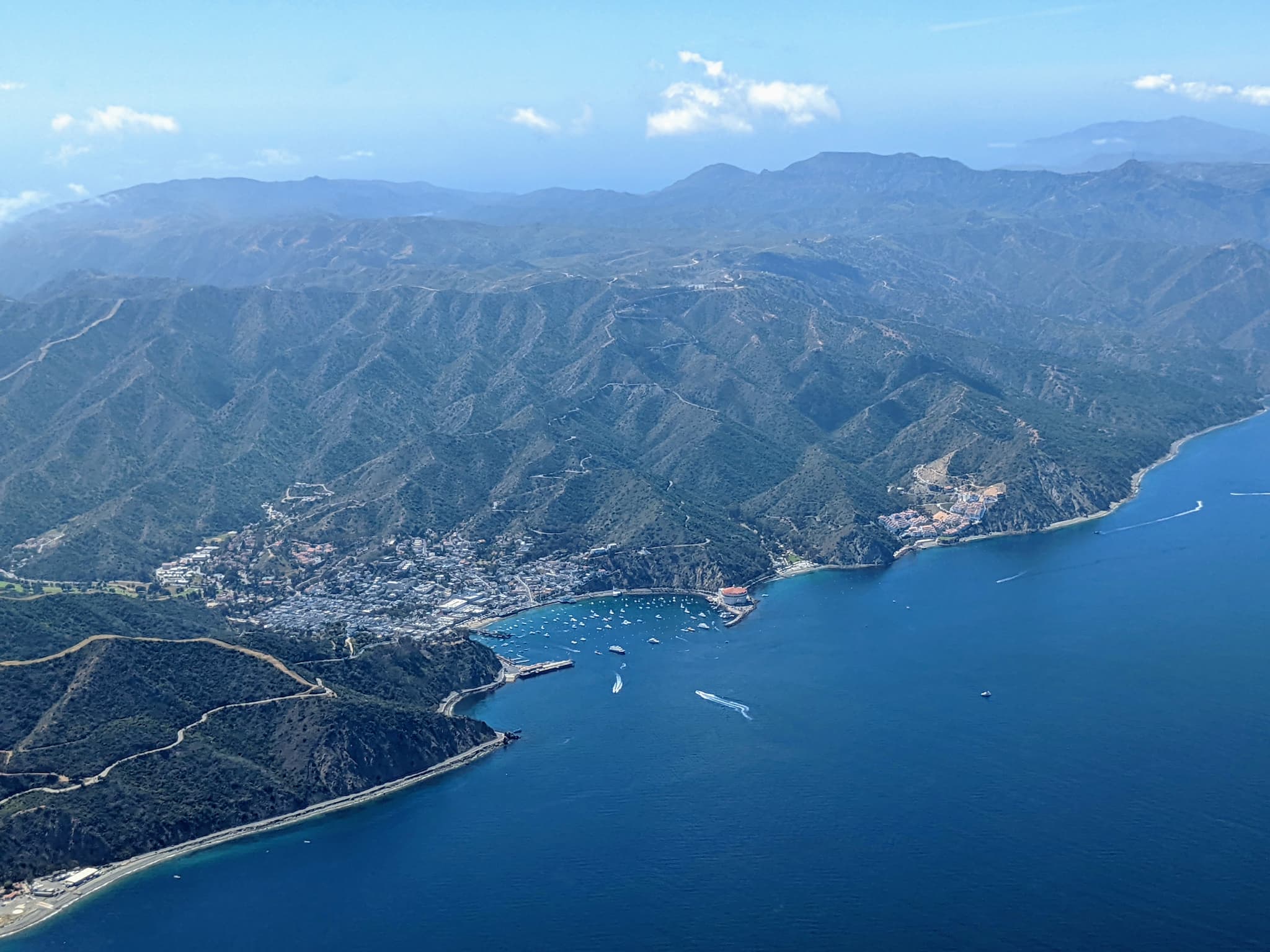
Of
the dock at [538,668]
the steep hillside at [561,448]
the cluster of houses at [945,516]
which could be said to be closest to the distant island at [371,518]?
the cluster of houses at [945,516]

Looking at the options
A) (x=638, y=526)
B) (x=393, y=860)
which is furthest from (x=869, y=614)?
(x=393, y=860)

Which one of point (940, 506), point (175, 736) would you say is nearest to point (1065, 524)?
point (940, 506)

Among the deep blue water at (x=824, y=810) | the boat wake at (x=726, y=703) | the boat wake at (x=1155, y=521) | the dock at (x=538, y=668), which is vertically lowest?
the deep blue water at (x=824, y=810)

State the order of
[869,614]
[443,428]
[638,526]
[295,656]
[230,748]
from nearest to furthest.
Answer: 1. [230,748]
2. [295,656]
3. [869,614]
4. [638,526]
5. [443,428]

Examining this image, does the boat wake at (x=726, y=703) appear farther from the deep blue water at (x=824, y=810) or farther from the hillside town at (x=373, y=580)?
the hillside town at (x=373, y=580)

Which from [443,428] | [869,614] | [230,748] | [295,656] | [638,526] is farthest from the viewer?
[443,428]

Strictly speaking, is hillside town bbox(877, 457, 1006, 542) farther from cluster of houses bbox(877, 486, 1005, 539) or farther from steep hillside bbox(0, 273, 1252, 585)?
steep hillside bbox(0, 273, 1252, 585)

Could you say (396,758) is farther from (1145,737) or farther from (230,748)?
(1145,737)
